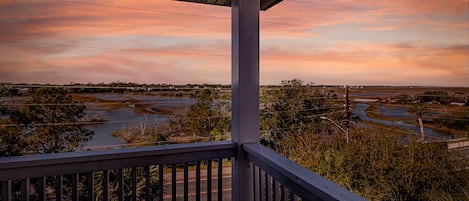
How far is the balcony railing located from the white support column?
0.07m

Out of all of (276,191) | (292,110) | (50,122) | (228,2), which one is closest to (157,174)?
(50,122)

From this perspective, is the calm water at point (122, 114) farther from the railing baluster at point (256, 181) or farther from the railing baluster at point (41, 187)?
the railing baluster at point (256, 181)

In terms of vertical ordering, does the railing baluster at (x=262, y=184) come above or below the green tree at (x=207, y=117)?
below

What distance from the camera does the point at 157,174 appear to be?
6.95 ft

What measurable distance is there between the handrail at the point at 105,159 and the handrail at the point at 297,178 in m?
0.27

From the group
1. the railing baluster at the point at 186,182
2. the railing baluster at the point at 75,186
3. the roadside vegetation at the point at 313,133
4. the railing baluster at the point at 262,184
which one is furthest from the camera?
the railing baluster at the point at 186,182

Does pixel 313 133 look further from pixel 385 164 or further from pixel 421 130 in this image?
pixel 421 130

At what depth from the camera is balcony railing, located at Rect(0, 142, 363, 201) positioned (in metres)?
1.64

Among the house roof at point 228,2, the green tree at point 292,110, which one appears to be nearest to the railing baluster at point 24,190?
the green tree at point 292,110

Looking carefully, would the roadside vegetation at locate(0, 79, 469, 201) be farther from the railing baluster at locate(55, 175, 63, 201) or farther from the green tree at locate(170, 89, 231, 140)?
the railing baluster at locate(55, 175, 63, 201)

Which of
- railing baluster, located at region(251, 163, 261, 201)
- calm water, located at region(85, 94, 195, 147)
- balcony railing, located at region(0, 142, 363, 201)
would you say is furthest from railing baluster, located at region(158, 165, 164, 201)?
railing baluster, located at region(251, 163, 261, 201)

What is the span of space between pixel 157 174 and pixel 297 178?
3.67ft

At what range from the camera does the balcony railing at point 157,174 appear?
1641mm

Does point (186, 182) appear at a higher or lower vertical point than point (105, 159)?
lower
